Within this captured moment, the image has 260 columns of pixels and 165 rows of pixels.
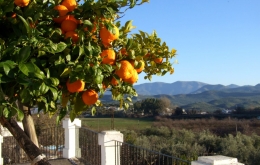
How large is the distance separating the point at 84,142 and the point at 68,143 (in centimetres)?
31

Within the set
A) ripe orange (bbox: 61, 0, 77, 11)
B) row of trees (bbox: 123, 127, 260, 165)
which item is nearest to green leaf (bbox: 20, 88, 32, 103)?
ripe orange (bbox: 61, 0, 77, 11)

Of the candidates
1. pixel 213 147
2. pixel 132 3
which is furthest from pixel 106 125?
pixel 132 3

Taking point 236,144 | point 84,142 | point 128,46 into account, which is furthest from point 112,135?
point 236,144

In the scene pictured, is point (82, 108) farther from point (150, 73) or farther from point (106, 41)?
point (150, 73)

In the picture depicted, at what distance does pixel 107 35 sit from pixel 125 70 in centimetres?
15


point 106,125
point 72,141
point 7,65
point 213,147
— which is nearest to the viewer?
point 7,65

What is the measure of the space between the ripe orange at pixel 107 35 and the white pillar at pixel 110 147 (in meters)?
4.03

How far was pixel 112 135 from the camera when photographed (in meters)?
5.25

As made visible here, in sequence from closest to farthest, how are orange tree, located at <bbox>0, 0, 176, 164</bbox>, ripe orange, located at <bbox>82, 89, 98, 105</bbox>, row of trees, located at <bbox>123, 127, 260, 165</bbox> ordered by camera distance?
orange tree, located at <bbox>0, 0, 176, 164</bbox>
ripe orange, located at <bbox>82, 89, 98, 105</bbox>
row of trees, located at <bbox>123, 127, 260, 165</bbox>

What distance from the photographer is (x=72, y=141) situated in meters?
6.34

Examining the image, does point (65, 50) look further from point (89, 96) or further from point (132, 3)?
point (132, 3)

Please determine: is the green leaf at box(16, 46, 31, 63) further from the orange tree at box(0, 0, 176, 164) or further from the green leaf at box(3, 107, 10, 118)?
the green leaf at box(3, 107, 10, 118)

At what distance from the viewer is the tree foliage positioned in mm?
1013

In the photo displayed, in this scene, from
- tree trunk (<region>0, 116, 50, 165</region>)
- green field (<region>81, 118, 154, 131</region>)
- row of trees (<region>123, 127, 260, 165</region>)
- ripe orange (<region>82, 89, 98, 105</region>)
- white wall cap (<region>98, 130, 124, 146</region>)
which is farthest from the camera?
green field (<region>81, 118, 154, 131</region>)
